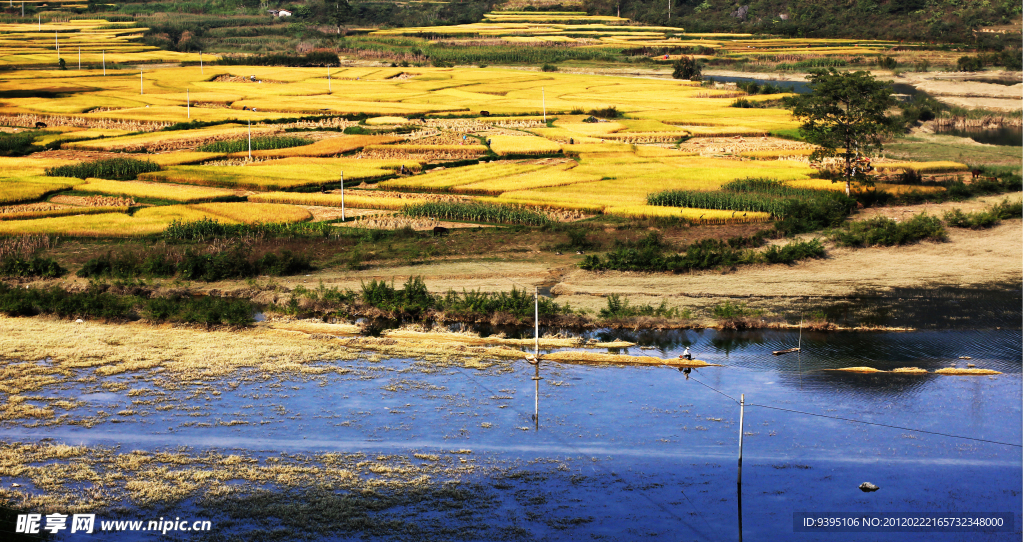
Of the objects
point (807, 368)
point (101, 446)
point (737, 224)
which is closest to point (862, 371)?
point (807, 368)

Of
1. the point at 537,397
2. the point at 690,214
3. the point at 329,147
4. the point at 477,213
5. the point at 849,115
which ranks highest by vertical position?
the point at 849,115

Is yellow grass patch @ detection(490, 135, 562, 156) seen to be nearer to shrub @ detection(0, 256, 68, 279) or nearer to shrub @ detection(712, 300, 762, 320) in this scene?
shrub @ detection(0, 256, 68, 279)

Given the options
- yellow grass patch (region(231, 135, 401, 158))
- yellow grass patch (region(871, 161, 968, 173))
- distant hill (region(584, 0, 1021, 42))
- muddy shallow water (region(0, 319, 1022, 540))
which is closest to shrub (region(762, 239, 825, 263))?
muddy shallow water (region(0, 319, 1022, 540))

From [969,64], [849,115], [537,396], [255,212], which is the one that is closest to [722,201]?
[849,115]

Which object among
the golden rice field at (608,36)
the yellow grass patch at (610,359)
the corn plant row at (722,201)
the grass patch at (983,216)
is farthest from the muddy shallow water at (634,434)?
the golden rice field at (608,36)

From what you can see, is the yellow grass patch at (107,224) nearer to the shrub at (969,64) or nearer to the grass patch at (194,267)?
the grass patch at (194,267)

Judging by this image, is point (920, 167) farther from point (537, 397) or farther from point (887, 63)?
point (887, 63)
